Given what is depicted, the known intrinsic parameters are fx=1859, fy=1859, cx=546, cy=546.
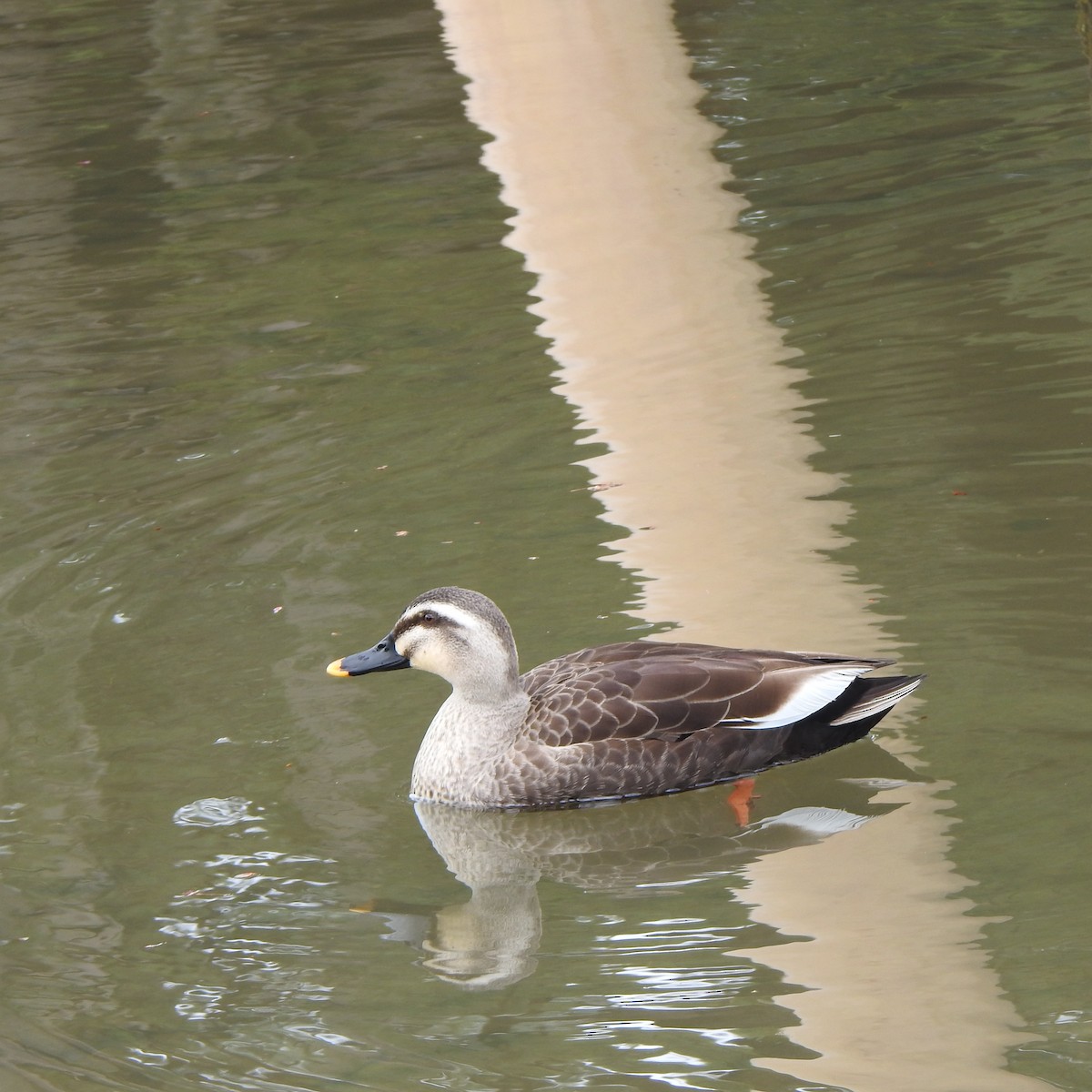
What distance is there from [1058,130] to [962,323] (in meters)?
3.76

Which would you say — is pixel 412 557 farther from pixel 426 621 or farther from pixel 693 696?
pixel 693 696

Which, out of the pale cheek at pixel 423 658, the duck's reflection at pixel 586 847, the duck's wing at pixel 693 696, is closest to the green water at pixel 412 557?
the duck's reflection at pixel 586 847

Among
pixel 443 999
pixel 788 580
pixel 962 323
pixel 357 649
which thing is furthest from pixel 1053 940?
pixel 962 323

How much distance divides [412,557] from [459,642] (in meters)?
1.62

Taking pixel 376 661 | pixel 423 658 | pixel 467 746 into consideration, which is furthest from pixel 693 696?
pixel 376 661

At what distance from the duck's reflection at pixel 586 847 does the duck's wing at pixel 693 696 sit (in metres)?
0.24

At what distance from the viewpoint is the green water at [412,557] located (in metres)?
5.00

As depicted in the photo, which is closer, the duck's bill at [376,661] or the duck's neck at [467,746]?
the duck's neck at [467,746]

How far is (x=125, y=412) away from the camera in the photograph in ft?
32.6

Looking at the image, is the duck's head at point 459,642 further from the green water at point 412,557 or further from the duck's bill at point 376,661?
the green water at point 412,557

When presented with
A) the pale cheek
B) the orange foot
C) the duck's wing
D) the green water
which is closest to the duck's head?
the pale cheek

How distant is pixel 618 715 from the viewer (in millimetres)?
6184

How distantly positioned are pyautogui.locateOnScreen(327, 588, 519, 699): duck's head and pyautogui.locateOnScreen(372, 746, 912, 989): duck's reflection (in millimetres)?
446

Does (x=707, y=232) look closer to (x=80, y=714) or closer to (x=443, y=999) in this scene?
(x=80, y=714)
